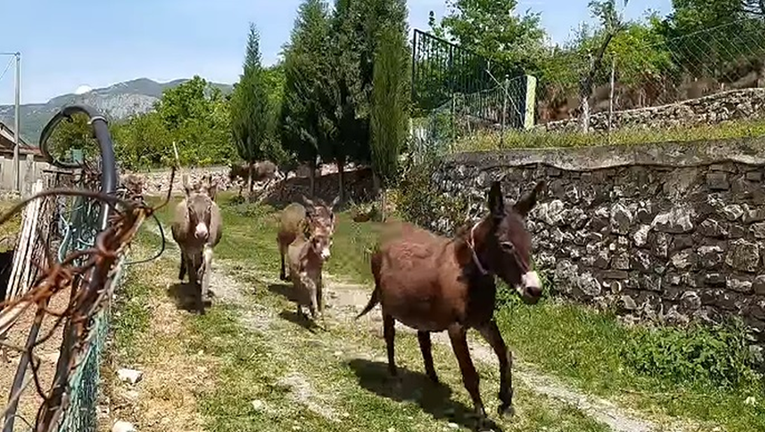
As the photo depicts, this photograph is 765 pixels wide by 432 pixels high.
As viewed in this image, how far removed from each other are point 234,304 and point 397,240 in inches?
145

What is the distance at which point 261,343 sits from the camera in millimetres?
8109

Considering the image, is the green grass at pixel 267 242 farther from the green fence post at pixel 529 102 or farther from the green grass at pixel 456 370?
the green fence post at pixel 529 102

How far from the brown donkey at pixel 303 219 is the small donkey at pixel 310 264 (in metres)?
0.09

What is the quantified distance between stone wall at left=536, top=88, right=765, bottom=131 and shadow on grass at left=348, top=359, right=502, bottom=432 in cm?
681

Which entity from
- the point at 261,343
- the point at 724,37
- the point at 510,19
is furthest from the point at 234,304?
the point at 510,19

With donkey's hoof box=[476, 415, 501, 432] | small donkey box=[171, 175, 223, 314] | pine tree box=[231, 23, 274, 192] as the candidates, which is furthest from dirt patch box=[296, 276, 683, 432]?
pine tree box=[231, 23, 274, 192]

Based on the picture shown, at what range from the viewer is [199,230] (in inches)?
350

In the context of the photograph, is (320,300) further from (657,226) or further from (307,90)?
(307,90)

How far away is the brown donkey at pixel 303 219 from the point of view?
29.0 ft

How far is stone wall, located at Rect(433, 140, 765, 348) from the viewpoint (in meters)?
7.75

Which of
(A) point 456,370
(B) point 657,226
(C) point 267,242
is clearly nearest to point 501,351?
(A) point 456,370

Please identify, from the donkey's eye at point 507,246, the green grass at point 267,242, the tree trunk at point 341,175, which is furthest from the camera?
the tree trunk at point 341,175

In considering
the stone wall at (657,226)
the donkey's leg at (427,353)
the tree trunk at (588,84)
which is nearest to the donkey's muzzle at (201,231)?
the donkey's leg at (427,353)

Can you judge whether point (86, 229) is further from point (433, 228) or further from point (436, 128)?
point (436, 128)
